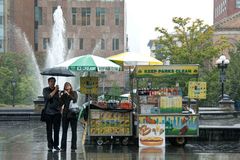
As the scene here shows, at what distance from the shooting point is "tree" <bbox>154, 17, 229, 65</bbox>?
2030 inches

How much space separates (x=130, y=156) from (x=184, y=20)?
133 feet

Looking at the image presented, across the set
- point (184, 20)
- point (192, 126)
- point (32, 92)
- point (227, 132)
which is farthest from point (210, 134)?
point (32, 92)

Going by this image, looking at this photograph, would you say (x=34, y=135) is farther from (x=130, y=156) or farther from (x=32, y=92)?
(x=32, y=92)

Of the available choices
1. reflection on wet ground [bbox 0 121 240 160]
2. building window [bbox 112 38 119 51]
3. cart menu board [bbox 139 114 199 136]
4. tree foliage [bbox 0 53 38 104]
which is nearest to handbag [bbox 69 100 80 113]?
reflection on wet ground [bbox 0 121 240 160]

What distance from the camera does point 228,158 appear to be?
1363 centimetres

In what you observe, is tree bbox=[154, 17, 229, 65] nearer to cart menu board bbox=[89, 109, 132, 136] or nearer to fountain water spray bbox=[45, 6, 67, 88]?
fountain water spray bbox=[45, 6, 67, 88]

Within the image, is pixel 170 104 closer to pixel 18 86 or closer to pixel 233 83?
pixel 233 83

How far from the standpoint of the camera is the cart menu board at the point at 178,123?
16.1 m

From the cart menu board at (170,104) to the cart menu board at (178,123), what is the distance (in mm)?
147

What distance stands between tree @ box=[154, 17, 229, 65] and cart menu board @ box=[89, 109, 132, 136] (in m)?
35.0

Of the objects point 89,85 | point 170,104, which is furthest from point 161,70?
point 89,85

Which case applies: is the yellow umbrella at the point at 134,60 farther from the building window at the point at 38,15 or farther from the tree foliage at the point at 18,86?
the building window at the point at 38,15

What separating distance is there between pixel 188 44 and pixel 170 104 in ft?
122

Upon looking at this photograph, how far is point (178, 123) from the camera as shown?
53.0ft
